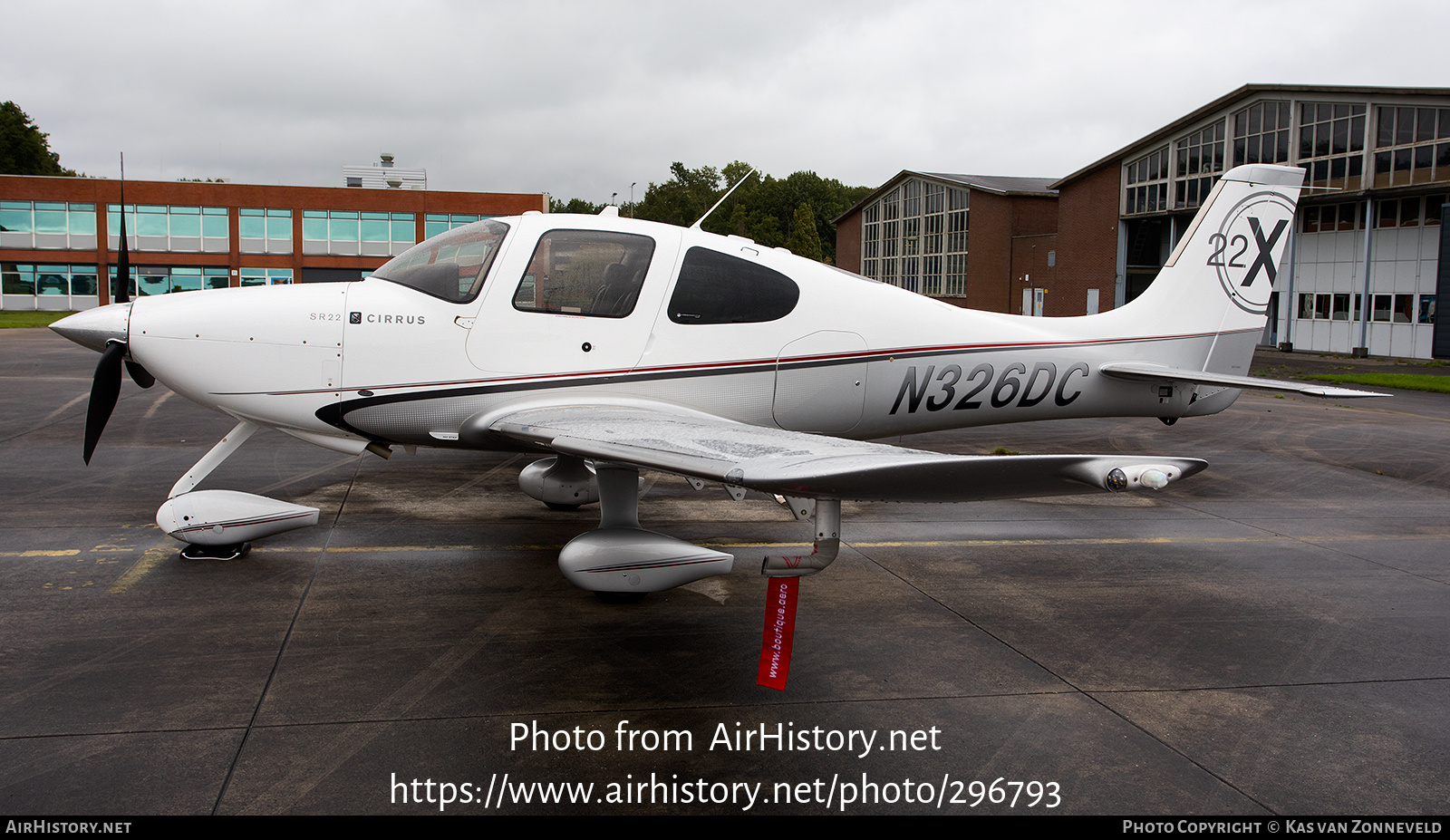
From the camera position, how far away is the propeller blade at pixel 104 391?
251 inches

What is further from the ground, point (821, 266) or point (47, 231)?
point (47, 231)

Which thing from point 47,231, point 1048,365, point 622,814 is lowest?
point 622,814

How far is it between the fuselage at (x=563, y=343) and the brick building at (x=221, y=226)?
41.3 m

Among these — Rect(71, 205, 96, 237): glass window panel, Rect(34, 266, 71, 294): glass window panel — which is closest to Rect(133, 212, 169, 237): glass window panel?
Rect(71, 205, 96, 237): glass window panel

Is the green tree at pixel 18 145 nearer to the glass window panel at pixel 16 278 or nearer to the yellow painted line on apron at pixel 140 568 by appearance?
the glass window panel at pixel 16 278

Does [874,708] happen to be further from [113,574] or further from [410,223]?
[410,223]

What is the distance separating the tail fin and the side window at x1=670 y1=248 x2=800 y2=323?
3972 mm

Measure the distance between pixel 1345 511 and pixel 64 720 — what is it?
1054 cm

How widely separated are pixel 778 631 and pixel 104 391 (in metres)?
5.43

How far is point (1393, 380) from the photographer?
886 inches

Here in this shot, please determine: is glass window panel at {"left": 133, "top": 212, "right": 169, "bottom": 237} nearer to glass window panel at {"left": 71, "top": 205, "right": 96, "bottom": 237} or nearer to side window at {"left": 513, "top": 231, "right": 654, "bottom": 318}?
glass window panel at {"left": 71, "top": 205, "right": 96, "bottom": 237}

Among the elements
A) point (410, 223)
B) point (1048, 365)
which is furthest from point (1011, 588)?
point (410, 223)

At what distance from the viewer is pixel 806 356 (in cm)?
684

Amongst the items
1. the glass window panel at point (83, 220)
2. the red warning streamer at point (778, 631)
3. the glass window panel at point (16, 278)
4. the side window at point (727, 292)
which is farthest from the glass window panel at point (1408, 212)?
the glass window panel at point (16, 278)
